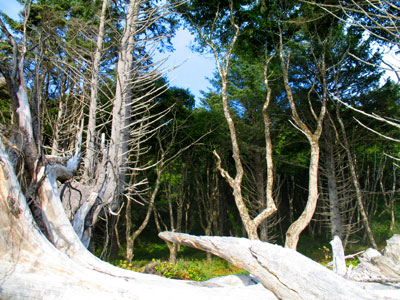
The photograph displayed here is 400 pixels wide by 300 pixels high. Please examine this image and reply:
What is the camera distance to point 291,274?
2.04 metres

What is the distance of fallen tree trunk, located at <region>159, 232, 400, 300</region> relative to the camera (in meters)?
1.89

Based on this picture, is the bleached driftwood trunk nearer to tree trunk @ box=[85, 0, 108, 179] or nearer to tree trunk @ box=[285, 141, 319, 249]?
tree trunk @ box=[85, 0, 108, 179]

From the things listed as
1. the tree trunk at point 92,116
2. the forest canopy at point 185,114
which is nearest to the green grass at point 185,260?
the forest canopy at point 185,114

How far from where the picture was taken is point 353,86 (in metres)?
11.1

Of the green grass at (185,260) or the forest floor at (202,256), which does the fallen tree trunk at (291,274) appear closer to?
the green grass at (185,260)

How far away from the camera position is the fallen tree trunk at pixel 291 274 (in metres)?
1.89

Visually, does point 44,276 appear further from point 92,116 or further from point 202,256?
point 202,256

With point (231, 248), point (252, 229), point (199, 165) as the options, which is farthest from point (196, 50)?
point (231, 248)

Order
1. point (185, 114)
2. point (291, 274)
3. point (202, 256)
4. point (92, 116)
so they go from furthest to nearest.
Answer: point (202, 256), point (185, 114), point (92, 116), point (291, 274)

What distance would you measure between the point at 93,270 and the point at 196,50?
824 cm

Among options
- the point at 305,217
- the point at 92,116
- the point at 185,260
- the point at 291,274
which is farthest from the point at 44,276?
the point at 185,260

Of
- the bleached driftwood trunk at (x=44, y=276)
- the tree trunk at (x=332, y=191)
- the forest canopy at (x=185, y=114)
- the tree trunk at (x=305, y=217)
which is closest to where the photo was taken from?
the bleached driftwood trunk at (x=44, y=276)

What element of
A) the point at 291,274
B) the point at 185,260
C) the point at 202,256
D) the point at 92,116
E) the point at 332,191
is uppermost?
the point at 92,116

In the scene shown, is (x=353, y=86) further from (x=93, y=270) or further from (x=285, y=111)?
(x=93, y=270)
